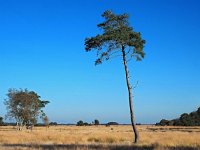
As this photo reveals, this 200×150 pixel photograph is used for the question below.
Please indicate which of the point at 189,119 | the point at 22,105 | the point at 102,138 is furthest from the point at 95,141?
the point at 189,119

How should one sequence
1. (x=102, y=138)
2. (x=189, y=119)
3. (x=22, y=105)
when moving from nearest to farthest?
(x=102, y=138) → (x=22, y=105) → (x=189, y=119)

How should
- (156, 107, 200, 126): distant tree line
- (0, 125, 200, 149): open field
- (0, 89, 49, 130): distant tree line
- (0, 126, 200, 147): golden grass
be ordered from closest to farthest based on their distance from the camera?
(0, 125, 200, 149): open field, (0, 126, 200, 147): golden grass, (0, 89, 49, 130): distant tree line, (156, 107, 200, 126): distant tree line

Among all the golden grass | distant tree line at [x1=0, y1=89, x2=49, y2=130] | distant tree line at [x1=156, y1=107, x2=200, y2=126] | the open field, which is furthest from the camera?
distant tree line at [x1=156, y1=107, x2=200, y2=126]

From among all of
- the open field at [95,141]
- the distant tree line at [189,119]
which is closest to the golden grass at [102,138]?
the open field at [95,141]

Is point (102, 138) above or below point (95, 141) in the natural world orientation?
above

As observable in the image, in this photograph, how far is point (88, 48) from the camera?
3822 centimetres

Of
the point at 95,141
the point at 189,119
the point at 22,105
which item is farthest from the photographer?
the point at 189,119

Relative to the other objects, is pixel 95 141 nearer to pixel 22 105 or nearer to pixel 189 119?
Answer: pixel 22 105

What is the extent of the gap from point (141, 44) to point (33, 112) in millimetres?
61563

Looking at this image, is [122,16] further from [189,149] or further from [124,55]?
[189,149]

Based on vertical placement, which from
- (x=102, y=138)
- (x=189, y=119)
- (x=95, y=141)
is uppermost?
(x=189, y=119)

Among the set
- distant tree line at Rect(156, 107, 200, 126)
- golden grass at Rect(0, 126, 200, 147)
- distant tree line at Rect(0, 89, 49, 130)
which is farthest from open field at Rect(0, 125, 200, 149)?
distant tree line at Rect(156, 107, 200, 126)

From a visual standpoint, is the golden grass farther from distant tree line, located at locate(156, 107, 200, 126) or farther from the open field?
distant tree line, located at locate(156, 107, 200, 126)

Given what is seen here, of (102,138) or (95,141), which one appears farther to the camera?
(102,138)
